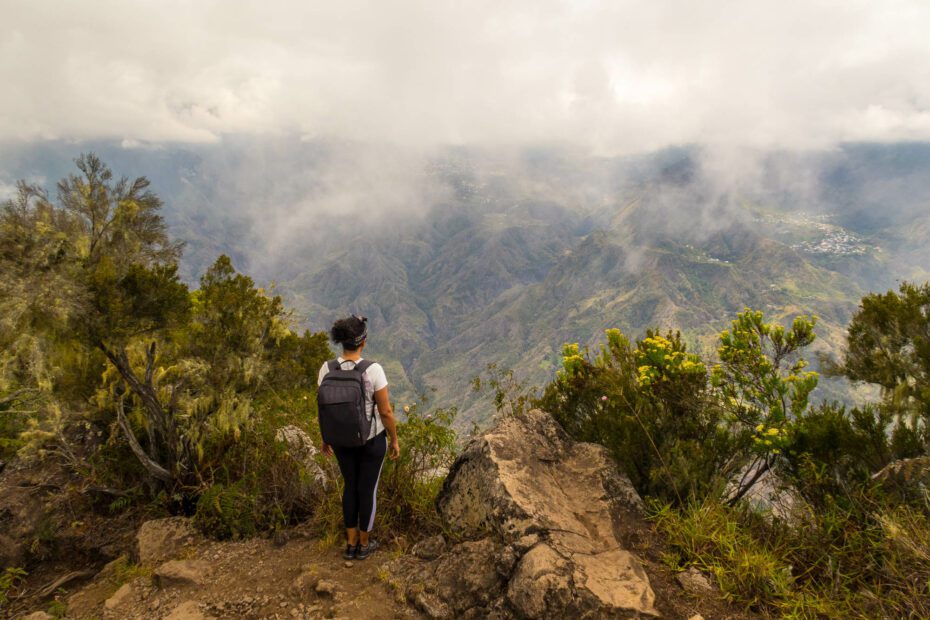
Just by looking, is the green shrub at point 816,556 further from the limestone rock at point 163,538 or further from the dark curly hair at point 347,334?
the limestone rock at point 163,538

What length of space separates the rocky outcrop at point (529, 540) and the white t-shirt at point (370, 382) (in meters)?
1.21

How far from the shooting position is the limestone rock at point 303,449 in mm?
6473

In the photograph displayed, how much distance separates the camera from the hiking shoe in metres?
5.21

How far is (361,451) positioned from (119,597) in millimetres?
3050

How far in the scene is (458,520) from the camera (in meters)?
5.15

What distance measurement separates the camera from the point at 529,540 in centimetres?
441

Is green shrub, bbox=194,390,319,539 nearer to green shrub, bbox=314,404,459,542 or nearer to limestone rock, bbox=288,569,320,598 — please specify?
green shrub, bbox=314,404,459,542

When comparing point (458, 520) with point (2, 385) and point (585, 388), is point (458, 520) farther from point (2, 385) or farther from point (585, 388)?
point (2, 385)

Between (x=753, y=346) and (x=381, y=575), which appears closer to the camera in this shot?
(x=381, y=575)

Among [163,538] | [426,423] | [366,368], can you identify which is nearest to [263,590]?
[163,538]

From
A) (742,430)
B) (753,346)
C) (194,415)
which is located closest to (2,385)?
(194,415)

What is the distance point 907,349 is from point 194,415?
32.0 ft

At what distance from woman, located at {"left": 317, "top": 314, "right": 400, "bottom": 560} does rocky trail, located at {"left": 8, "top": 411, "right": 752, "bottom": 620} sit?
31 cm

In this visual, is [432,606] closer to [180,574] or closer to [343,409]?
[343,409]
